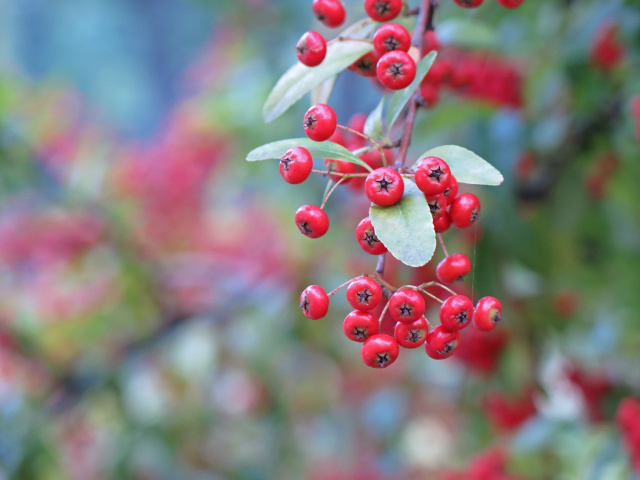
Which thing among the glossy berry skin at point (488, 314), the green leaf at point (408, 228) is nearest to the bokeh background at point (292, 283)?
the glossy berry skin at point (488, 314)

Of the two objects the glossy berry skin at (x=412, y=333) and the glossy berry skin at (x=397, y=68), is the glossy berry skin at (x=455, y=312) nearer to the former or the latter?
the glossy berry skin at (x=412, y=333)

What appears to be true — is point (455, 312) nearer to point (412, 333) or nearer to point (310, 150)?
point (412, 333)

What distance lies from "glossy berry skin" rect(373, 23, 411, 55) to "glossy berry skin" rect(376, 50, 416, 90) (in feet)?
0.09

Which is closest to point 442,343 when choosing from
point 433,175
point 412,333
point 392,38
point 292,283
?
point 412,333

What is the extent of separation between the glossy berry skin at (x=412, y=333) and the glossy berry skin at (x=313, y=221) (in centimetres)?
10

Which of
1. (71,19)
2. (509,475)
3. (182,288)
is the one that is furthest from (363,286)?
(71,19)

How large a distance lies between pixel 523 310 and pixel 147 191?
1924mm

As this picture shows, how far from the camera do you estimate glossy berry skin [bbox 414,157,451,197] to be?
463mm

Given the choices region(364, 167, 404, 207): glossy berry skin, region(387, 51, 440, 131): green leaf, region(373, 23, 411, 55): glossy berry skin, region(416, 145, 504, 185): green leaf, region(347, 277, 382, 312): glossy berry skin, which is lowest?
region(347, 277, 382, 312): glossy berry skin

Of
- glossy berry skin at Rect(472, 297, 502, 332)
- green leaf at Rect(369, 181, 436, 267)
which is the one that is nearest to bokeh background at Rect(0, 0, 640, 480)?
glossy berry skin at Rect(472, 297, 502, 332)

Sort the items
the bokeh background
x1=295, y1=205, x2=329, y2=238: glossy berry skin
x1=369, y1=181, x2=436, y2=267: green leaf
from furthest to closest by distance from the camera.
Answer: the bokeh background < x1=295, y1=205, x2=329, y2=238: glossy berry skin < x1=369, y1=181, x2=436, y2=267: green leaf

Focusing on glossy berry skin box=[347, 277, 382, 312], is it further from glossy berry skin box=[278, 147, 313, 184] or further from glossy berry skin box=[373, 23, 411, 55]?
glossy berry skin box=[373, 23, 411, 55]

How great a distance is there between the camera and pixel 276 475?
2127mm

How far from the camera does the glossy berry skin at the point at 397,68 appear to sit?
520 millimetres
